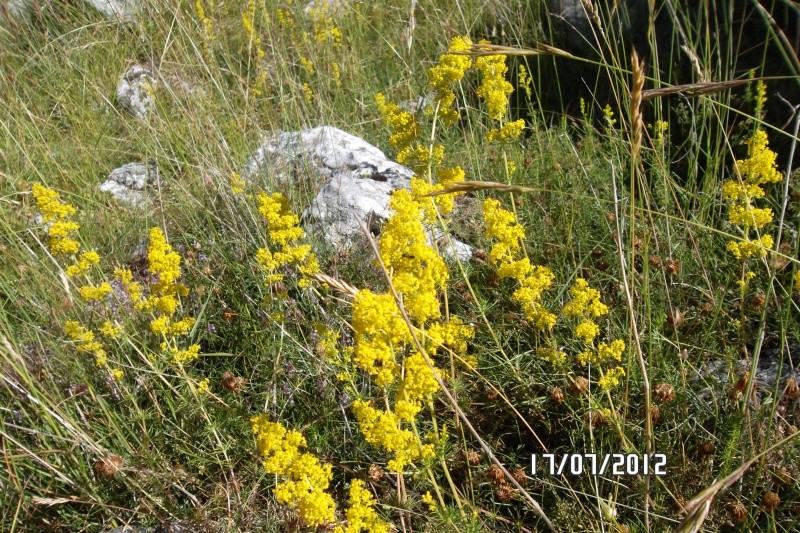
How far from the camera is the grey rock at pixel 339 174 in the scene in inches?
116

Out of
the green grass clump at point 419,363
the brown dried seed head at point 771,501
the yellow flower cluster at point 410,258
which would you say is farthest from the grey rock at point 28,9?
the brown dried seed head at point 771,501

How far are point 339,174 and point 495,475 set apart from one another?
183 centimetres

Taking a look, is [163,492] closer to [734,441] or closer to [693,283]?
[734,441]

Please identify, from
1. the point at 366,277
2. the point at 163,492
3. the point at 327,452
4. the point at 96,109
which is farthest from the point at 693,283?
the point at 96,109

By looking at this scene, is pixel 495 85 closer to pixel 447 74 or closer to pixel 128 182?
pixel 447 74

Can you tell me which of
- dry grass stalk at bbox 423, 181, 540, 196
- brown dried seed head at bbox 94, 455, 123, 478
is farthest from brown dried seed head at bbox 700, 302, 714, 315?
brown dried seed head at bbox 94, 455, 123, 478

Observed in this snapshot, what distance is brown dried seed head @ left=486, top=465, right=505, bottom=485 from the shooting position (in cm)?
181

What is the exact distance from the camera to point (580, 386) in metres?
1.79

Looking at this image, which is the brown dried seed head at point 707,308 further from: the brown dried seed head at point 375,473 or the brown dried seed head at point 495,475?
the brown dried seed head at point 375,473

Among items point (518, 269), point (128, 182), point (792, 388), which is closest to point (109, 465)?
point (518, 269)

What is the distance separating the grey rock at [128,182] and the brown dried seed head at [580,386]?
2.68 m

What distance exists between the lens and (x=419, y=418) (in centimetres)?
208

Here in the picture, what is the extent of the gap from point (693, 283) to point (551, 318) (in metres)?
0.90

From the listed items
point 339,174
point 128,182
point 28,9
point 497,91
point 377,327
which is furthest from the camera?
point 28,9
